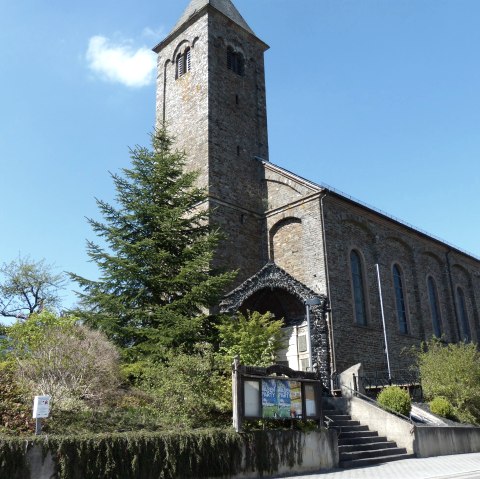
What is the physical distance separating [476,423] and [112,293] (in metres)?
13.9

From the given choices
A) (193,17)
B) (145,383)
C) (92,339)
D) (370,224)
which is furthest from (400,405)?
(193,17)

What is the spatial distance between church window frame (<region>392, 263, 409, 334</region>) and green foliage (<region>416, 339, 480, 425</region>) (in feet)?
17.6

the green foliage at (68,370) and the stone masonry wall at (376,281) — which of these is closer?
the green foliage at (68,370)

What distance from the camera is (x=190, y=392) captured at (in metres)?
12.4

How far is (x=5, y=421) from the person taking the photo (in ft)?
33.6

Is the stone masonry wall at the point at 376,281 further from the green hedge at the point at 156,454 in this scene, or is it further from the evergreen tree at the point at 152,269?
the green hedge at the point at 156,454

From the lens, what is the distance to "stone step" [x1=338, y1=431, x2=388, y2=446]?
14023mm

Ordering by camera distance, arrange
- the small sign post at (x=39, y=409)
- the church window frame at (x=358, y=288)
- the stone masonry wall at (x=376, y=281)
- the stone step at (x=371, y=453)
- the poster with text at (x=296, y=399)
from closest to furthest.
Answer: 1. the small sign post at (x=39, y=409)
2. the poster with text at (x=296, y=399)
3. the stone step at (x=371, y=453)
4. the stone masonry wall at (x=376, y=281)
5. the church window frame at (x=358, y=288)

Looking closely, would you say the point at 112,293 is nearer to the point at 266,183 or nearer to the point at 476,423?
the point at 266,183

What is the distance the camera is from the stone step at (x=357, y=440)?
14.0 m

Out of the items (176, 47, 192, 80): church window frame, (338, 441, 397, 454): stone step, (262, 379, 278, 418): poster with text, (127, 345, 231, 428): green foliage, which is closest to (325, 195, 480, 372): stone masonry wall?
(338, 441, 397, 454): stone step

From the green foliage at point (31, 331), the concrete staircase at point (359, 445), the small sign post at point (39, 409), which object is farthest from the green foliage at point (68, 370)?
the concrete staircase at point (359, 445)

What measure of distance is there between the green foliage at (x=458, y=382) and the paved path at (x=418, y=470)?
184 inches

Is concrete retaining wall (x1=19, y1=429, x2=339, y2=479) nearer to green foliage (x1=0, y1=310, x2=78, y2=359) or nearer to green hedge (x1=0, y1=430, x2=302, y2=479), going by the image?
green hedge (x1=0, y1=430, x2=302, y2=479)
